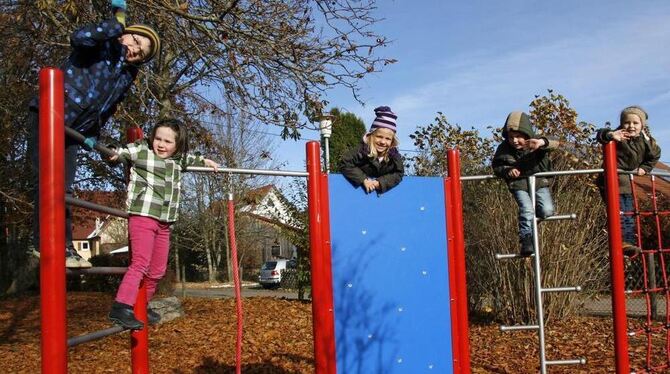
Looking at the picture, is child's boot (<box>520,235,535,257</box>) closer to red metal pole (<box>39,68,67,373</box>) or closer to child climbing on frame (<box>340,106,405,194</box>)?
child climbing on frame (<box>340,106,405,194</box>)

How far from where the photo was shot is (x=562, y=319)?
8.74m

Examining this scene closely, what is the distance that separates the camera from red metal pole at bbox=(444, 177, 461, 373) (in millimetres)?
4039

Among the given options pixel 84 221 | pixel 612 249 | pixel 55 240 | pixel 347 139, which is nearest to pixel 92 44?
pixel 55 240

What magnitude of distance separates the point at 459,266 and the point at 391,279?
51cm

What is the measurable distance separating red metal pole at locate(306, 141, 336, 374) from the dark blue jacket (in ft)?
3.79

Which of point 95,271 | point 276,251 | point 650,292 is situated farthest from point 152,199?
point 276,251

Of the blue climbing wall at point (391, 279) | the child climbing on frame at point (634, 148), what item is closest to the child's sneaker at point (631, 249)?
the child climbing on frame at point (634, 148)

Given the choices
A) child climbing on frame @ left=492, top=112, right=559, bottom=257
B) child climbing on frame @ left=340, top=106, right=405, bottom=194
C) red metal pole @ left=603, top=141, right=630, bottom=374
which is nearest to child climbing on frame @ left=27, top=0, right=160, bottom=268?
child climbing on frame @ left=340, top=106, right=405, bottom=194

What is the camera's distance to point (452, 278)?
4.09 meters

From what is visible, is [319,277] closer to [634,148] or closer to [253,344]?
[634,148]

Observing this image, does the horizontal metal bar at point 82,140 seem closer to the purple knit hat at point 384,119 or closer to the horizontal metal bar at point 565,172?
the purple knit hat at point 384,119

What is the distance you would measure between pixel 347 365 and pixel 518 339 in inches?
196

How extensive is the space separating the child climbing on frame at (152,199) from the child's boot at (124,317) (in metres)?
0.01

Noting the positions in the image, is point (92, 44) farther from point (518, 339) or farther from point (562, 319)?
point (562, 319)
